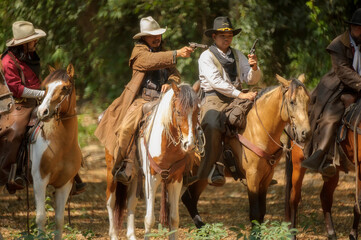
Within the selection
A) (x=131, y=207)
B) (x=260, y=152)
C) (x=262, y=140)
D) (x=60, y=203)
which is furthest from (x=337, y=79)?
(x=60, y=203)

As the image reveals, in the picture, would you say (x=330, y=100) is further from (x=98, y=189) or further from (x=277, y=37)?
(x=98, y=189)

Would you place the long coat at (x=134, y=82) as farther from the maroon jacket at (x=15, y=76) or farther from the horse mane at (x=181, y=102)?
the maroon jacket at (x=15, y=76)

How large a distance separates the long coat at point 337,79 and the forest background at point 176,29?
10.6 feet

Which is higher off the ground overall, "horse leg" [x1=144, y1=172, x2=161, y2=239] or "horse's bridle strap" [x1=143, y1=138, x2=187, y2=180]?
"horse's bridle strap" [x1=143, y1=138, x2=187, y2=180]

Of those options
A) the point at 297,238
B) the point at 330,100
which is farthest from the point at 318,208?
the point at 330,100

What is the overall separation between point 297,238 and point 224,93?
237cm

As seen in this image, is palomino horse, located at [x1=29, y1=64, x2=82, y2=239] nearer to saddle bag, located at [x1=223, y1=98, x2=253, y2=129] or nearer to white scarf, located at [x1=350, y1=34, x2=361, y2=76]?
saddle bag, located at [x1=223, y1=98, x2=253, y2=129]

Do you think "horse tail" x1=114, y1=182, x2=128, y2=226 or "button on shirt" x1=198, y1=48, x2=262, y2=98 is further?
"horse tail" x1=114, y1=182, x2=128, y2=226

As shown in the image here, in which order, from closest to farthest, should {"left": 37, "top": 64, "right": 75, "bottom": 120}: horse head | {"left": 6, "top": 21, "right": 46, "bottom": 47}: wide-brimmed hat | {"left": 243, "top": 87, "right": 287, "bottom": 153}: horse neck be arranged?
1. {"left": 37, "top": 64, "right": 75, "bottom": 120}: horse head
2. {"left": 6, "top": 21, "right": 46, "bottom": 47}: wide-brimmed hat
3. {"left": 243, "top": 87, "right": 287, "bottom": 153}: horse neck

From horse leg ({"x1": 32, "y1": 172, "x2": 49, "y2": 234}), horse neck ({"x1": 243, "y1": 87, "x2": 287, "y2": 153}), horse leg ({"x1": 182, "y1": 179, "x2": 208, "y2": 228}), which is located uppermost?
horse neck ({"x1": 243, "y1": 87, "x2": 287, "y2": 153})

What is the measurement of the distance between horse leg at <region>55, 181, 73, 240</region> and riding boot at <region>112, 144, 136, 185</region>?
0.57m

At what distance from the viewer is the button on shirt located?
28.6 feet

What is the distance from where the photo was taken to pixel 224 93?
8797 millimetres

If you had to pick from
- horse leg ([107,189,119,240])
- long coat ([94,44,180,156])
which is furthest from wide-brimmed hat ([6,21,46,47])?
horse leg ([107,189,119,240])
